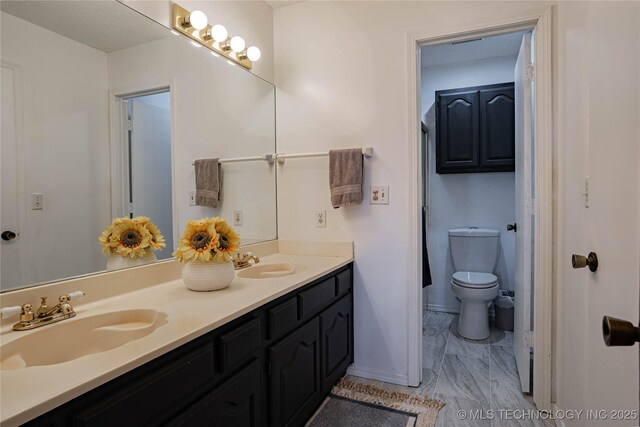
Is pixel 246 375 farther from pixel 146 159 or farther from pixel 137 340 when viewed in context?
pixel 146 159

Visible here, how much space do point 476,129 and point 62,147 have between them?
9.42 ft

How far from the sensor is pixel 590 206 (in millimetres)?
1157

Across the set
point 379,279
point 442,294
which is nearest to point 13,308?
point 379,279

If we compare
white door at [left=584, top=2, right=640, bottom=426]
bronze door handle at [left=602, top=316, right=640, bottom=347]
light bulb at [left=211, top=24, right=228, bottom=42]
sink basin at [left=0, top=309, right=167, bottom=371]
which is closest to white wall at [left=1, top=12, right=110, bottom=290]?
sink basin at [left=0, top=309, right=167, bottom=371]

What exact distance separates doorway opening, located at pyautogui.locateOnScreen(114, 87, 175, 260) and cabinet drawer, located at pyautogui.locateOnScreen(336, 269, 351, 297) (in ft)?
2.83

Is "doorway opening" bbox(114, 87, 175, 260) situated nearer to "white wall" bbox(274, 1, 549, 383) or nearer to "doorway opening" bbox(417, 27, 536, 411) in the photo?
"white wall" bbox(274, 1, 549, 383)

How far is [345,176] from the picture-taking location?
201 centimetres

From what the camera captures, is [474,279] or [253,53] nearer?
[253,53]

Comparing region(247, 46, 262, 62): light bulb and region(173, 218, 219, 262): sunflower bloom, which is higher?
region(247, 46, 262, 62): light bulb

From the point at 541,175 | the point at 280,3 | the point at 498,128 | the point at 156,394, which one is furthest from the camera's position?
the point at 498,128

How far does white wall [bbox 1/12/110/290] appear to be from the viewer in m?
1.07

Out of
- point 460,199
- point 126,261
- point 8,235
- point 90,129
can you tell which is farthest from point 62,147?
point 460,199

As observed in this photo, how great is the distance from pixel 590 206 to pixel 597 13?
601 mm

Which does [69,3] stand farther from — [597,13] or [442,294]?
[442,294]
